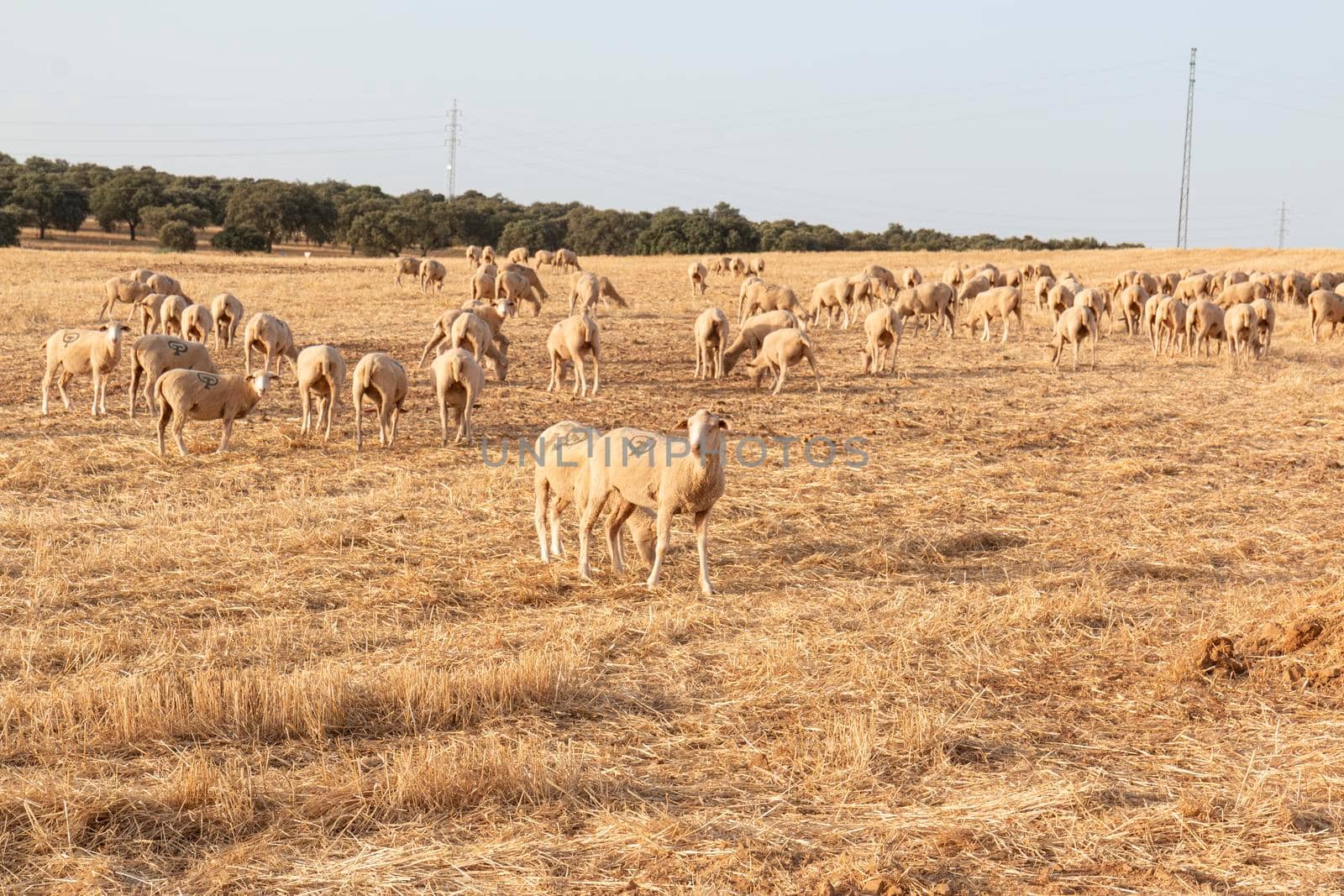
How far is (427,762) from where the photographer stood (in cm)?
578

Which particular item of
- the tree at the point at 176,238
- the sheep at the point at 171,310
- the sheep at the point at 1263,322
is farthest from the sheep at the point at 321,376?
the tree at the point at 176,238

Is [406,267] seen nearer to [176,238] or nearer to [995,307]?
[995,307]

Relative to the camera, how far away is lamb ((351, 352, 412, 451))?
14.5 meters

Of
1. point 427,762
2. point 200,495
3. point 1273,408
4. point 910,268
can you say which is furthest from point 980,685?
point 910,268

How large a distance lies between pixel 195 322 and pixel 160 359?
4215 mm

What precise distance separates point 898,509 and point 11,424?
1177 cm

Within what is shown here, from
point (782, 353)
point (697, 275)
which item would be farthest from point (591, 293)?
point (782, 353)

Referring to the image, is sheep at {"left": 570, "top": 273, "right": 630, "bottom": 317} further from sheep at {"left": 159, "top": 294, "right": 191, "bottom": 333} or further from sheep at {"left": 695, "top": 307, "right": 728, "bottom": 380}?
sheep at {"left": 159, "top": 294, "right": 191, "bottom": 333}

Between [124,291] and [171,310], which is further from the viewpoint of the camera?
[124,291]

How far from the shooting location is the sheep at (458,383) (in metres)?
14.8

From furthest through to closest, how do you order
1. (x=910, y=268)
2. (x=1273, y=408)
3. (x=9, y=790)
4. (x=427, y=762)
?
1. (x=910, y=268)
2. (x=1273, y=408)
3. (x=427, y=762)
4. (x=9, y=790)

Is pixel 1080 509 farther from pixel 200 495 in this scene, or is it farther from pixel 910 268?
pixel 910 268

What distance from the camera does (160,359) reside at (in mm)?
15812

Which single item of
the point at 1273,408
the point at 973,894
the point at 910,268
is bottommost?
the point at 973,894
